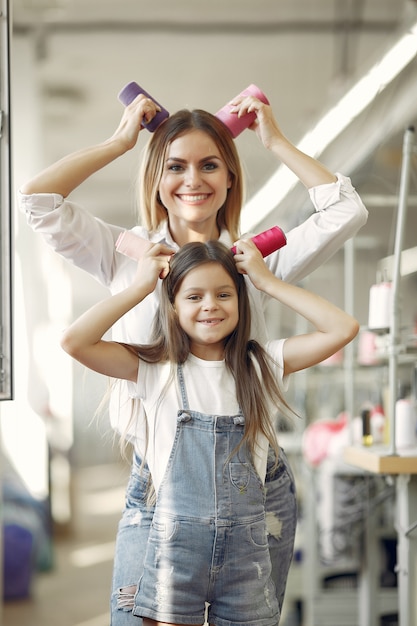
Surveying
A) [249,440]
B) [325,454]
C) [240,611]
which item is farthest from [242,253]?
[325,454]

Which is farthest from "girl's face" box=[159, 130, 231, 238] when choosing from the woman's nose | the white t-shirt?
the white t-shirt

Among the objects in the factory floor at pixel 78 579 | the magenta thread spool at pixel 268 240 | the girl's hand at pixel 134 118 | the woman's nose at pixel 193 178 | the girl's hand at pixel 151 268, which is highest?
the girl's hand at pixel 134 118

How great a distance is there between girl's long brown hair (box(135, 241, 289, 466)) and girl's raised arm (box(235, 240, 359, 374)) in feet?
0.13

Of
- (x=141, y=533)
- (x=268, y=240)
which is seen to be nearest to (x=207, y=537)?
(x=141, y=533)

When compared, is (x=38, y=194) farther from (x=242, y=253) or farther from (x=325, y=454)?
(x=325, y=454)

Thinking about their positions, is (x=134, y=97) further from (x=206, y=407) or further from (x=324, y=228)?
(x=206, y=407)

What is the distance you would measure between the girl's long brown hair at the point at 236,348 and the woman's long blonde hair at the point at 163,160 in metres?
0.20

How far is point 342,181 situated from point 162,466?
0.75 meters

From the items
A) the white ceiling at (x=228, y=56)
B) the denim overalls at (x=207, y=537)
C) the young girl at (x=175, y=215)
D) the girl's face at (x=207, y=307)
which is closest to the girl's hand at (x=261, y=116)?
the young girl at (x=175, y=215)

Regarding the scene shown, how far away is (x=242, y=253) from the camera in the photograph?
76.9 inches

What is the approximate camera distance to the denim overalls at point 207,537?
70.4 inches

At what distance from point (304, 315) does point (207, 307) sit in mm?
215

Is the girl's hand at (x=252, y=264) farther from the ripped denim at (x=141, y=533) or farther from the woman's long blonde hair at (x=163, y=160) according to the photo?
the ripped denim at (x=141, y=533)

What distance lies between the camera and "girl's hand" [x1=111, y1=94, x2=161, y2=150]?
6.63ft
